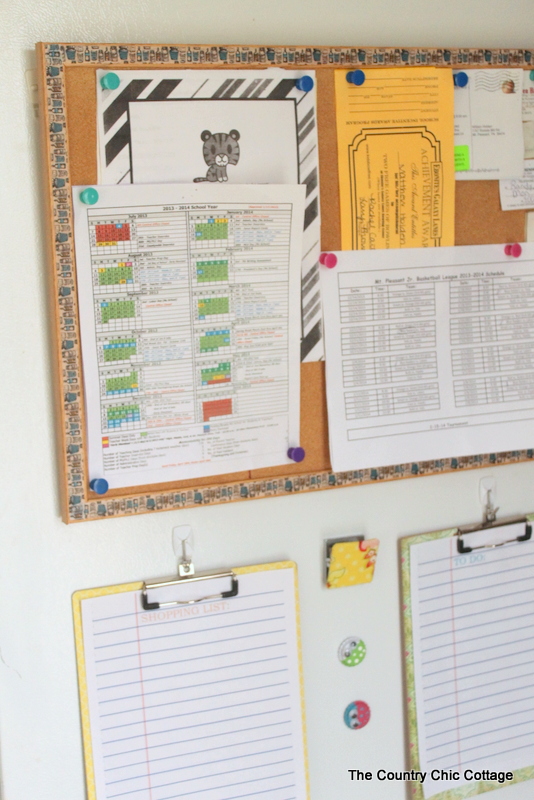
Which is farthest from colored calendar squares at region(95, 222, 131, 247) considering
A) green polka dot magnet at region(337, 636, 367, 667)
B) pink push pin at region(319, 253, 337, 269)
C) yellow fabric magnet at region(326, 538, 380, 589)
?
green polka dot magnet at region(337, 636, 367, 667)

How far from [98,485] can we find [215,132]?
0.41 m

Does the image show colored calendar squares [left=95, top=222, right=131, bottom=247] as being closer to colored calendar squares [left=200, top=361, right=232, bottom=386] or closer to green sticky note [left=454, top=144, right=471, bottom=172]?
colored calendar squares [left=200, top=361, right=232, bottom=386]

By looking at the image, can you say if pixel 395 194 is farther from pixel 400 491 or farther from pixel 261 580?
pixel 261 580

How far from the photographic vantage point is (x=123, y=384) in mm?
901

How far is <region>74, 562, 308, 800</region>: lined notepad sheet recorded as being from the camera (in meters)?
0.93

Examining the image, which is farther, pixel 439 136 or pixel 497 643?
pixel 497 643

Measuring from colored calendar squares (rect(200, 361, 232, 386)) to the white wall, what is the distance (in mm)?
156

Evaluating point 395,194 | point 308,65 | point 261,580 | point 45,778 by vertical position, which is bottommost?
point 45,778

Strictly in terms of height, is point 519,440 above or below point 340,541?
above

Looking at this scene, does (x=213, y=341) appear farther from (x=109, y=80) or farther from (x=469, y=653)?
(x=469, y=653)

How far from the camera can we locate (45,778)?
922 millimetres

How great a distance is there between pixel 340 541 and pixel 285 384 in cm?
21

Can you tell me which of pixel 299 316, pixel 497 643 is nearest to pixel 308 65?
pixel 299 316

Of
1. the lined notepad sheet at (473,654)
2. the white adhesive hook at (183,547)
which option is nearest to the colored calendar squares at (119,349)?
the white adhesive hook at (183,547)
